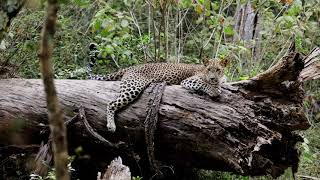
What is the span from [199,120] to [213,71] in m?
0.84

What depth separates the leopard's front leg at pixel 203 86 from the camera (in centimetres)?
597

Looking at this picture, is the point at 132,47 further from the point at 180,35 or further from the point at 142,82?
the point at 142,82

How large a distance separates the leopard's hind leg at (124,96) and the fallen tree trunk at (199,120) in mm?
93

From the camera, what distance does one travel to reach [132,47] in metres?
9.12

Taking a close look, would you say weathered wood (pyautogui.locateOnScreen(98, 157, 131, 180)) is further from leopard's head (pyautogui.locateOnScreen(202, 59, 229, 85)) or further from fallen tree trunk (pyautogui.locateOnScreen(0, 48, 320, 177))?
leopard's head (pyautogui.locateOnScreen(202, 59, 229, 85))

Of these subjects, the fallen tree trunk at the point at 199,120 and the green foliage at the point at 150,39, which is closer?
the fallen tree trunk at the point at 199,120

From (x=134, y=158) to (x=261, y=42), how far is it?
4.94m

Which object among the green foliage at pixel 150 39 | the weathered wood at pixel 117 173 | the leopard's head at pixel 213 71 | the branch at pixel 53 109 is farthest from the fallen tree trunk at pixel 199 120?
the branch at pixel 53 109

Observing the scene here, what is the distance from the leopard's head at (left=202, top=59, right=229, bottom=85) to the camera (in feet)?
20.3

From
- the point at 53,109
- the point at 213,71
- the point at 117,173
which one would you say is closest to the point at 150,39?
the point at 213,71

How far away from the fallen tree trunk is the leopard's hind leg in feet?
0.30

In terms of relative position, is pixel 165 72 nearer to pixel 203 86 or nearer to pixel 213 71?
pixel 213 71

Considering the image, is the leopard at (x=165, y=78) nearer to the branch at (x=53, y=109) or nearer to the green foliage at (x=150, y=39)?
the green foliage at (x=150, y=39)

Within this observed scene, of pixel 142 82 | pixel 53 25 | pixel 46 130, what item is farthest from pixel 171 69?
pixel 53 25
